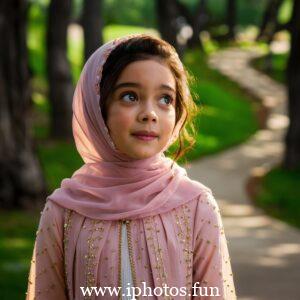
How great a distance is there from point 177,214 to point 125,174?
0.60 ft

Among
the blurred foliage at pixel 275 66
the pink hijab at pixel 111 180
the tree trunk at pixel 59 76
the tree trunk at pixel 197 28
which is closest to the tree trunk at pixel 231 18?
the tree trunk at pixel 197 28

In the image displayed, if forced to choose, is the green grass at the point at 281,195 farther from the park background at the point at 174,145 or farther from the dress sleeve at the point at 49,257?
the dress sleeve at the point at 49,257

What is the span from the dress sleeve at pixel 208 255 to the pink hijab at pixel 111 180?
0.07m

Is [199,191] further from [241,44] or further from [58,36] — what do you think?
[241,44]

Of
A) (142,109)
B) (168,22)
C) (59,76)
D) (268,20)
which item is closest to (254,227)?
(59,76)

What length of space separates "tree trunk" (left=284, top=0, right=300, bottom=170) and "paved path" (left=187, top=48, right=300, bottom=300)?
2.41 feet

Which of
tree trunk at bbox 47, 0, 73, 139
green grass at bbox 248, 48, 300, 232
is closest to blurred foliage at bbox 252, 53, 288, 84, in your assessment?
tree trunk at bbox 47, 0, 73, 139

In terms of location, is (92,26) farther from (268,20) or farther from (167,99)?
(268,20)

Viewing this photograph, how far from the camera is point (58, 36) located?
13.7 m

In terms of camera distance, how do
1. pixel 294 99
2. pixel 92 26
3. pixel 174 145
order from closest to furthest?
pixel 174 145 → pixel 294 99 → pixel 92 26

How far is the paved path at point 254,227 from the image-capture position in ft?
21.9

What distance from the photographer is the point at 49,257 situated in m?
2.50

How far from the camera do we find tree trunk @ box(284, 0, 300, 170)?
11.7 meters

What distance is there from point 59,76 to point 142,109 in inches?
452
